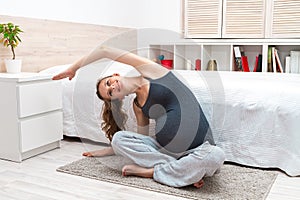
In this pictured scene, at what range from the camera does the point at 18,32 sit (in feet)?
7.81

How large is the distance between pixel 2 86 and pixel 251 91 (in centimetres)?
136

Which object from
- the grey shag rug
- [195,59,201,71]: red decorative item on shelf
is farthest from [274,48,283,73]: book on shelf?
the grey shag rug

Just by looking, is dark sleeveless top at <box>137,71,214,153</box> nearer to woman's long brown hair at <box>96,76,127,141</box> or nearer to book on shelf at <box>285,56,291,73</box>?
woman's long brown hair at <box>96,76,127,141</box>

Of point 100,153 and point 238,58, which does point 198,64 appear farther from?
point 100,153

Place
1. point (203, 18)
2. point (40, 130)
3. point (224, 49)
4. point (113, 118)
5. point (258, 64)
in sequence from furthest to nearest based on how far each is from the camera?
point (224, 49), point (203, 18), point (258, 64), point (40, 130), point (113, 118)

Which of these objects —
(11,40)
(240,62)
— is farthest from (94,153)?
(240,62)

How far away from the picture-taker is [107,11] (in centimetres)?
340

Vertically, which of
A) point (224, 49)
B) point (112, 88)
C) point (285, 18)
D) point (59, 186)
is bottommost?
point (59, 186)

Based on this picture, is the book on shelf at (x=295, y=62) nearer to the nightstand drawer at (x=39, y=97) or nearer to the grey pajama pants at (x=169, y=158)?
the grey pajama pants at (x=169, y=158)

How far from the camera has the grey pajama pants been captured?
1.60 metres

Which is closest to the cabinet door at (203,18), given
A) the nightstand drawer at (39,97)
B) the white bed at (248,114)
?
the white bed at (248,114)

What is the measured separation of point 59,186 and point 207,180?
693 millimetres

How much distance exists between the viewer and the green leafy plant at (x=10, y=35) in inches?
88.7

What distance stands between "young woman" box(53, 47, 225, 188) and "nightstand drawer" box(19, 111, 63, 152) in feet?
1.77
